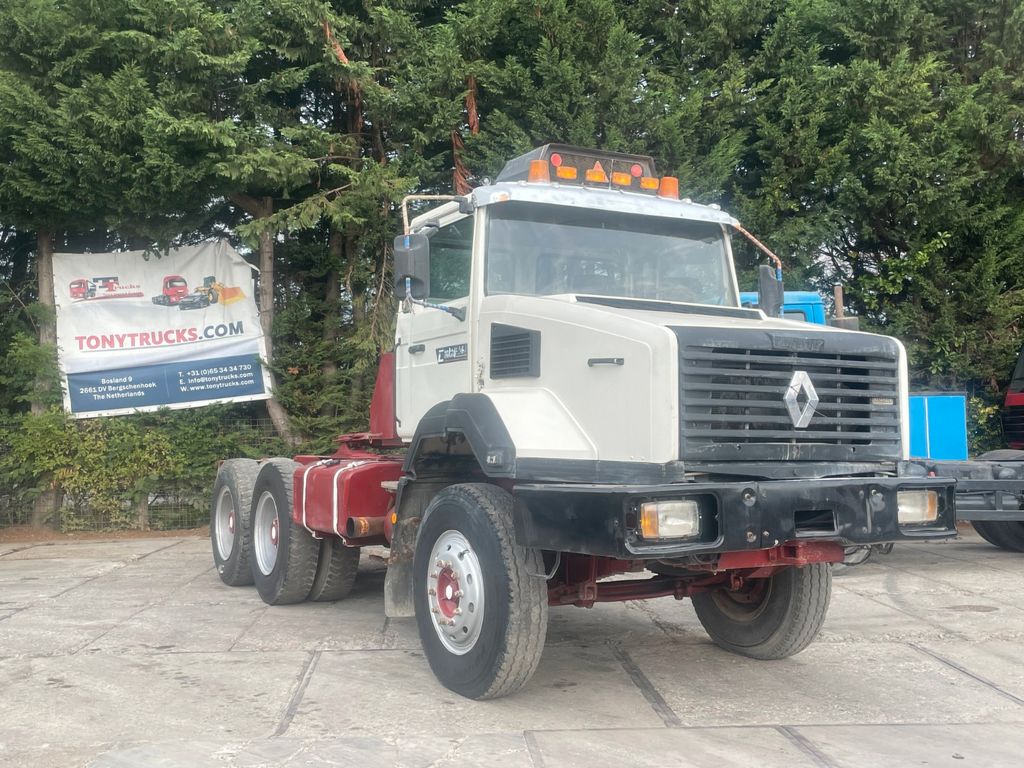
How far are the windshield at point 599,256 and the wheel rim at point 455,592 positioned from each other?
5.20 ft

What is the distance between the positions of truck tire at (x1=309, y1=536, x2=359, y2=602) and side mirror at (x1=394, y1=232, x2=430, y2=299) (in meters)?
2.82

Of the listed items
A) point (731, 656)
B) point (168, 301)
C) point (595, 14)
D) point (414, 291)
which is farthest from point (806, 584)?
point (168, 301)

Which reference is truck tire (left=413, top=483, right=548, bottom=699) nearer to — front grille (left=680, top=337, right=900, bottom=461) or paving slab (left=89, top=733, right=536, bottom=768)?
paving slab (left=89, top=733, right=536, bottom=768)

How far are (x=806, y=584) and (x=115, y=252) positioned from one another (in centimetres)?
1148

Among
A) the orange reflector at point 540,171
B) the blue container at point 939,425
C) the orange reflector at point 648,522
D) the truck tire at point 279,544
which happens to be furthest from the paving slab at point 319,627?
the blue container at point 939,425

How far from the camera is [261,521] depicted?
29.4 feet

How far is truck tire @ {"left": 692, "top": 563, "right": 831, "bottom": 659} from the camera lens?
598cm

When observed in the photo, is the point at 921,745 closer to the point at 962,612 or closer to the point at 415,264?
the point at 962,612

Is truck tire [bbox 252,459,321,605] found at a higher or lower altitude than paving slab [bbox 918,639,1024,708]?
higher

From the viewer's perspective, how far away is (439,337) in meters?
6.51

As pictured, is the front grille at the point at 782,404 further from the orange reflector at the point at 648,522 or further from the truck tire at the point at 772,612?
the truck tire at the point at 772,612

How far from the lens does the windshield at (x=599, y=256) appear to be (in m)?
6.07

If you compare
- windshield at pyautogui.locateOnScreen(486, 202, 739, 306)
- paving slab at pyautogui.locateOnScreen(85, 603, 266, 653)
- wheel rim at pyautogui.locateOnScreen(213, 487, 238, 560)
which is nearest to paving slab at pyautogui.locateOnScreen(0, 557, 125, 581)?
wheel rim at pyautogui.locateOnScreen(213, 487, 238, 560)

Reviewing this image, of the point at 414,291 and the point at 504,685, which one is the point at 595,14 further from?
the point at 504,685
